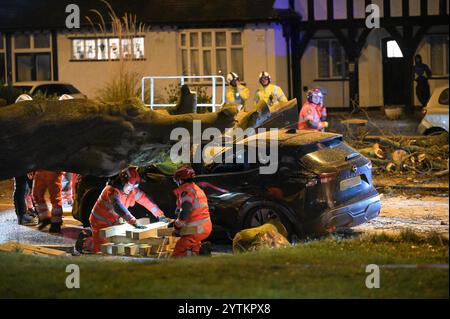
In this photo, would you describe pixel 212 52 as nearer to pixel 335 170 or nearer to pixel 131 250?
pixel 335 170

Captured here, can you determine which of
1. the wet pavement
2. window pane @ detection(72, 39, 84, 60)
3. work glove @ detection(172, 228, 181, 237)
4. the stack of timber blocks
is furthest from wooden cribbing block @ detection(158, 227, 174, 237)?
window pane @ detection(72, 39, 84, 60)

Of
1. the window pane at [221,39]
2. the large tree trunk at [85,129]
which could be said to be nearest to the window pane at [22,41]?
the window pane at [221,39]

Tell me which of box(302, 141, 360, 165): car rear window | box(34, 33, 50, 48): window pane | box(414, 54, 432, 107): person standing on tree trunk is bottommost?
box(302, 141, 360, 165): car rear window

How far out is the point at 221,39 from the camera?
31781 millimetres

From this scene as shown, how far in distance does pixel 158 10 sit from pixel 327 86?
651 cm

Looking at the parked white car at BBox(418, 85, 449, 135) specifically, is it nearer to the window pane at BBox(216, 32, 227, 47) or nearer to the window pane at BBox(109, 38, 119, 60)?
the window pane at BBox(216, 32, 227, 47)

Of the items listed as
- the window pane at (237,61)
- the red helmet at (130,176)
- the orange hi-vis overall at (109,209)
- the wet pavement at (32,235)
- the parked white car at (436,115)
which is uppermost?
the window pane at (237,61)

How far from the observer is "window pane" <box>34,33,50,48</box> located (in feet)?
112

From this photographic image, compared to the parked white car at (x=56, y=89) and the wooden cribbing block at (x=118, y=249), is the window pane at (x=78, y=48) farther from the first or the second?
the wooden cribbing block at (x=118, y=249)

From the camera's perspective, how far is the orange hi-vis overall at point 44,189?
1506 cm

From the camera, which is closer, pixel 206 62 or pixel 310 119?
pixel 310 119

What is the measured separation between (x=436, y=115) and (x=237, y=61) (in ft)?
40.8

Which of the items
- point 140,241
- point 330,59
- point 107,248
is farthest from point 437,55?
point 107,248

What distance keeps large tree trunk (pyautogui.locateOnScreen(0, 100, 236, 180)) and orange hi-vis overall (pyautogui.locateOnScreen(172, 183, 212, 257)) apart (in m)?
1.50
